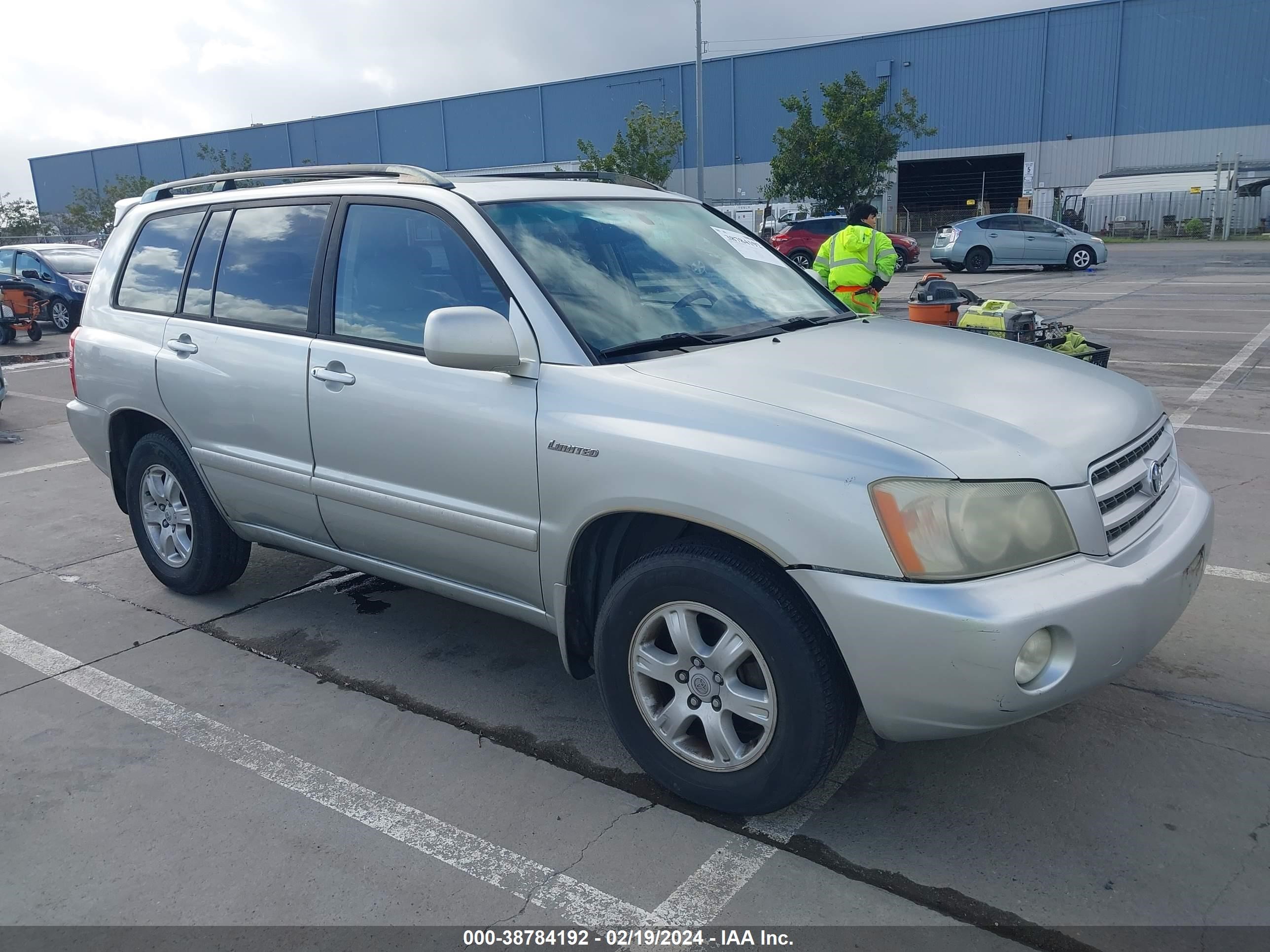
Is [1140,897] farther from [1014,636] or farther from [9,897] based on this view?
[9,897]

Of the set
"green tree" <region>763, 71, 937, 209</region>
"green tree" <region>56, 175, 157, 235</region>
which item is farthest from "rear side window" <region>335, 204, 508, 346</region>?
"green tree" <region>56, 175, 157, 235</region>

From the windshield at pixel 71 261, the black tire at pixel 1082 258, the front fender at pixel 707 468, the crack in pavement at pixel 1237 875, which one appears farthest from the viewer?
the black tire at pixel 1082 258

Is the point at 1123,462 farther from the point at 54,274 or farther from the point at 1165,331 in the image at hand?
the point at 54,274

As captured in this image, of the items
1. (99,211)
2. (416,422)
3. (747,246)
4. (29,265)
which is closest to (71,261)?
(29,265)

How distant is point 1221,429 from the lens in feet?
Answer: 25.2

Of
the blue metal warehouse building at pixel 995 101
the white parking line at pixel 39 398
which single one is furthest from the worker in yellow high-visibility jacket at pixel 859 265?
the blue metal warehouse building at pixel 995 101

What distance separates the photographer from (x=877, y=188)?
36.0 metres

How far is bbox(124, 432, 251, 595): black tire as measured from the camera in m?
4.69

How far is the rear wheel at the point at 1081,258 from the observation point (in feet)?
80.0

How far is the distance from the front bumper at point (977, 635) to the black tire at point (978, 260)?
24.2m

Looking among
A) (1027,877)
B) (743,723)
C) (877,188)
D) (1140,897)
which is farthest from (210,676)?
(877,188)

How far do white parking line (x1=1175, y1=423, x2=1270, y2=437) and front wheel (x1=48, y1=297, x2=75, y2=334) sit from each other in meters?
17.4

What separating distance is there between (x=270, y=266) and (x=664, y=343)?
6.15ft

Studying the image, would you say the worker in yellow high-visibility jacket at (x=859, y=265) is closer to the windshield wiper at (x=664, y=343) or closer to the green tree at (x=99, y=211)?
the windshield wiper at (x=664, y=343)
